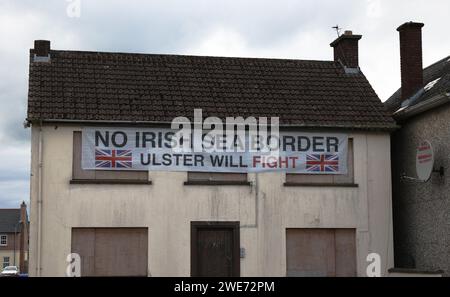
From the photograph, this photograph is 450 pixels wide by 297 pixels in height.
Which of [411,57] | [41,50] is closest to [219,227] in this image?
[41,50]

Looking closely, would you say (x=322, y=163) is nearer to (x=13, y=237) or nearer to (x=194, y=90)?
(x=194, y=90)

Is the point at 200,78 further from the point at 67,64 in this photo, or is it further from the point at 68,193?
the point at 68,193

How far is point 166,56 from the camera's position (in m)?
21.8

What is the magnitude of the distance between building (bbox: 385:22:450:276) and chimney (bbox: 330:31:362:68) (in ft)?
5.12

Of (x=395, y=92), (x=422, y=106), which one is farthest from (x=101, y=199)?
(x=395, y=92)

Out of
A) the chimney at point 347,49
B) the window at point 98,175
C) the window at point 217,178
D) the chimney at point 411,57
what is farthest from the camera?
the chimney at point 347,49

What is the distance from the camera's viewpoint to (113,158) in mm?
18703

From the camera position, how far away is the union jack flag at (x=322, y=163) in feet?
64.1

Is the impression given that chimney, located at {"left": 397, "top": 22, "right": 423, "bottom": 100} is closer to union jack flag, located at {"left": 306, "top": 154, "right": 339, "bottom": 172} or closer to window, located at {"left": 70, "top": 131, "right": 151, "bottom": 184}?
union jack flag, located at {"left": 306, "top": 154, "right": 339, "bottom": 172}

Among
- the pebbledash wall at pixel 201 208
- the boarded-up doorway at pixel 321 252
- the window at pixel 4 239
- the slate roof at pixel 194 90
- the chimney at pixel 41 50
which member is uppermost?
the chimney at pixel 41 50

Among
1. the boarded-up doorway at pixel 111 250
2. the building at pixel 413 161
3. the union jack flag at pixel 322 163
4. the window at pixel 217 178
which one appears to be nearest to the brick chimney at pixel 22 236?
the boarded-up doorway at pixel 111 250

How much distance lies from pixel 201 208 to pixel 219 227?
2.30ft

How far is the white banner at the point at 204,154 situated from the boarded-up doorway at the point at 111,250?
1.72m

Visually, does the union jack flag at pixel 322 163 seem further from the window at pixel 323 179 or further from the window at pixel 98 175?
the window at pixel 98 175
